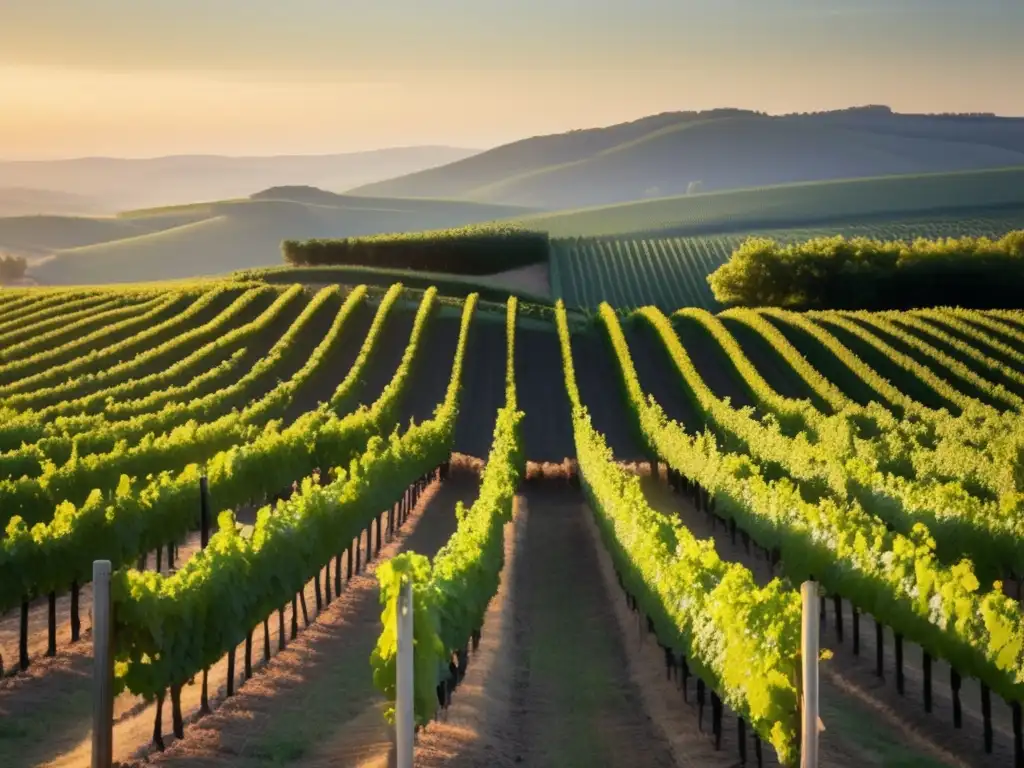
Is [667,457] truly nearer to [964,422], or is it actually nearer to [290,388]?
[964,422]

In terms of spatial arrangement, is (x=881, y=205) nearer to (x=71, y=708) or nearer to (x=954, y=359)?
(x=954, y=359)

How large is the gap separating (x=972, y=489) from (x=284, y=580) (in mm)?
19919

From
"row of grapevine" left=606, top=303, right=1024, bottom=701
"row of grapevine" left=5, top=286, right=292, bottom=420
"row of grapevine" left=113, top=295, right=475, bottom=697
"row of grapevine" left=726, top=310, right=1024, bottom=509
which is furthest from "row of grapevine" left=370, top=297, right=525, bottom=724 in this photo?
"row of grapevine" left=5, top=286, right=292, bottom=420

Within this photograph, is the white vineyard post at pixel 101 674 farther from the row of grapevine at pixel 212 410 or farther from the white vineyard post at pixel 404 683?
the row of grapevine at pixel 212 410

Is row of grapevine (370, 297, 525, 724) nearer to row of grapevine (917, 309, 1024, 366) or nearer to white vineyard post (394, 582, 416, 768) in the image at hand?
white vineyard post (394, 582, 416, 768)

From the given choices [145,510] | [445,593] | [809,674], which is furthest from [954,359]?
[809,674]

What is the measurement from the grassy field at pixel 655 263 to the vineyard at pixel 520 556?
39.6 metres

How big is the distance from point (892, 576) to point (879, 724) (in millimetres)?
2384

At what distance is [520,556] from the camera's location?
1438 inches

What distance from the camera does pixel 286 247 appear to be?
104 meters

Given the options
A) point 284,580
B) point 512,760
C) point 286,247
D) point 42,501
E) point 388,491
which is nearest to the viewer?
point 512,760

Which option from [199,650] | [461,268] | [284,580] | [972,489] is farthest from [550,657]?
[461,268]

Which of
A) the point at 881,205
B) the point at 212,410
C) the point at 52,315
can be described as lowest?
the point at 212,410

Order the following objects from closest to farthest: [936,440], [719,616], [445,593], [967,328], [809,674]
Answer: [809,674] < [719,616] < [445,593] < [936,440] < [967,328]
